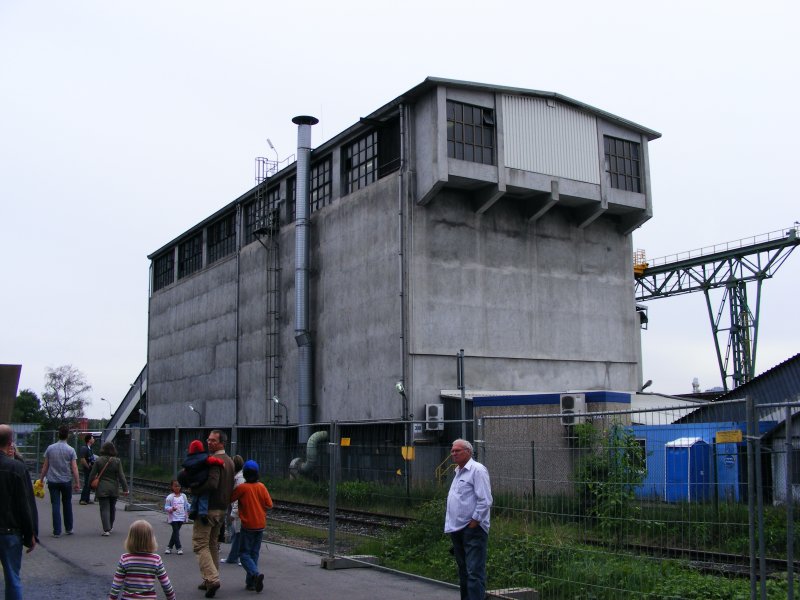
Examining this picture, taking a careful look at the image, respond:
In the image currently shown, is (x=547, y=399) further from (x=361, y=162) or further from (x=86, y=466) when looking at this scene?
(x=361, y=162)

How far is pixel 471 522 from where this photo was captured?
8.19 meters

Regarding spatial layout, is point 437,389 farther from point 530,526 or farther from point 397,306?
point 530,526

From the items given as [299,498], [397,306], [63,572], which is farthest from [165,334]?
[63,572]

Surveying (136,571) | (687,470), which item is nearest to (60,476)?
(136,571)

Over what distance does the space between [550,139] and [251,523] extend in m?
23.5

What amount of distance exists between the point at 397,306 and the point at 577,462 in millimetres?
20838

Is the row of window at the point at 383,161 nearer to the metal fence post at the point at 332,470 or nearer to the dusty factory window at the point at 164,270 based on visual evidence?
the dusty factory window at the point at 164,270

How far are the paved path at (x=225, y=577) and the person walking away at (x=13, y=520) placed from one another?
6.71 ft

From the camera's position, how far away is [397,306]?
29234mm

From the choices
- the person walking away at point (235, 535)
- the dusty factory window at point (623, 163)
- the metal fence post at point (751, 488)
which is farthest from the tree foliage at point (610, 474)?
the dusty factory window at point (623, 163)

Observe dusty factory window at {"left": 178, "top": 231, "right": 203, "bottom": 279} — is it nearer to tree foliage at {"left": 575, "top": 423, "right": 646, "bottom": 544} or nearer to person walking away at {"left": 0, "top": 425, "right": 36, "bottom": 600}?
person walking away at {"left": 0, "top": 425, "right": 36, "bottom": 600}

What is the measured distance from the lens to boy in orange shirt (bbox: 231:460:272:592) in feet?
33.4

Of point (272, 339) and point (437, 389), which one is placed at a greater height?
point (272, 339)

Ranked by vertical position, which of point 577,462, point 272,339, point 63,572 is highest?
point 272,339
